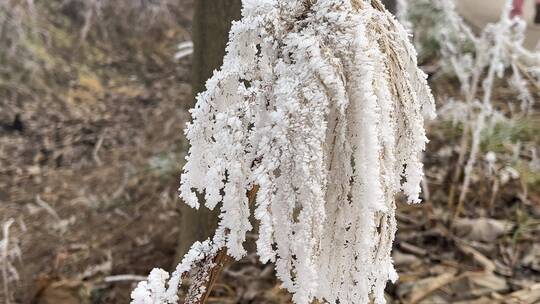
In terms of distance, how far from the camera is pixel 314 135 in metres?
0.84

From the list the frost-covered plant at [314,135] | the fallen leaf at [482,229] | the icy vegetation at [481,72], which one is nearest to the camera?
the frost-covered plant at [314,135]

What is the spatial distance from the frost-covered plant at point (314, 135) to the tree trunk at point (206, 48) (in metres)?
1.16

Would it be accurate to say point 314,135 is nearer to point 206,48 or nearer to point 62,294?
point 206,48

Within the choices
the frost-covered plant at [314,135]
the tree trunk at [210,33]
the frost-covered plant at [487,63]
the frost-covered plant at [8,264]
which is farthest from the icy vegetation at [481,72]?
the frost-covered plant at [8,264]

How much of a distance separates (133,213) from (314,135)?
7.90 feet

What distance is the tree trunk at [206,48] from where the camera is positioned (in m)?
2.08

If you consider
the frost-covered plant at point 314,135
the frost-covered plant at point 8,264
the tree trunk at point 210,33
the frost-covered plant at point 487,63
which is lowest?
the frost-covered plant at point 314,135

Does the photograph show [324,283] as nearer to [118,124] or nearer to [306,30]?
[306,30]

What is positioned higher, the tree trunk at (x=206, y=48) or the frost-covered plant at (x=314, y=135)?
the tree trunk at (x=206, y=48)

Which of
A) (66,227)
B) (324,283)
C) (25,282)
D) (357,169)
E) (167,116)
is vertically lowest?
(324,283)

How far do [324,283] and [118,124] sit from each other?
11.1ft

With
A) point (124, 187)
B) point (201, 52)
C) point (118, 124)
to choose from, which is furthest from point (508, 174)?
point (118, 124)

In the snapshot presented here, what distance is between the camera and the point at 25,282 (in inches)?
102

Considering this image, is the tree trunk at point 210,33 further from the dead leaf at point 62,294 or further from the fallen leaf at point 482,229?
Result: the fallen leaf at point 482,229
